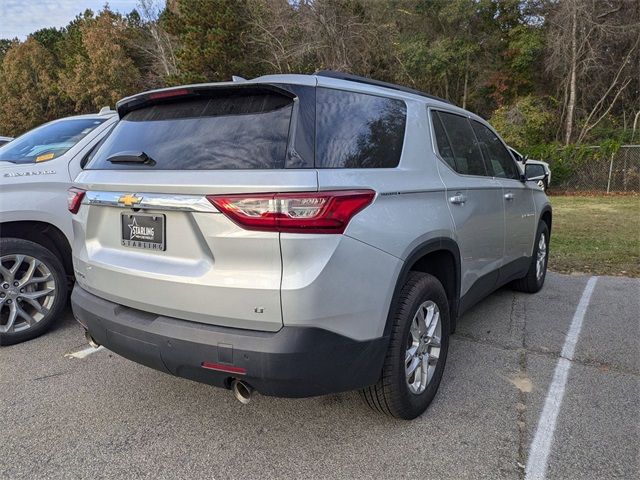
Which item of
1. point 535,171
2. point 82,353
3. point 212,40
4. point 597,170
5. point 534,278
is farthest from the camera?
point 212,40

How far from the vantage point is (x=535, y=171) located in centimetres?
477

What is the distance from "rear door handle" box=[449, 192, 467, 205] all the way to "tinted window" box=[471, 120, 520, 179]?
91cm

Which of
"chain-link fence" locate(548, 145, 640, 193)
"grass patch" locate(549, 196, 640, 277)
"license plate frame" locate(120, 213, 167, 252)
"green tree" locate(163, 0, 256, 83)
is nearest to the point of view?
"license plate frame" locate(120, 213, 167, 252)

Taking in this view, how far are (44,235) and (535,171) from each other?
15.1 feet

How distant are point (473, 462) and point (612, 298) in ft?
11.8

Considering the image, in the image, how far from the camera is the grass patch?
21.3ft

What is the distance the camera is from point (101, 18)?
37.2m

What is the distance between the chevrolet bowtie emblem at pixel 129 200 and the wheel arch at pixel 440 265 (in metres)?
1.36

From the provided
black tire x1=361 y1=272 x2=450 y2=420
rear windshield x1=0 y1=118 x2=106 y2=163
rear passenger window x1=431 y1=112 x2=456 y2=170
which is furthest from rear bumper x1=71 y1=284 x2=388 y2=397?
rear windshield x1=0 y1=118 x2=106 y2=163

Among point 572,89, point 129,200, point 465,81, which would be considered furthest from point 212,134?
point 465,81

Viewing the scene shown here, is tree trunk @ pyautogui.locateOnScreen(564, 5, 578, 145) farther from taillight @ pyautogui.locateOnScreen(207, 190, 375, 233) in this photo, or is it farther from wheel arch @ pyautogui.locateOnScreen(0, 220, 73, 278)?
taillight @ pyautogui.locateOnScreen(207, 190, 375, 233)

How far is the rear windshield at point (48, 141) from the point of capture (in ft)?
14.0

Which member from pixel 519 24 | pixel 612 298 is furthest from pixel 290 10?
pixel 612 298

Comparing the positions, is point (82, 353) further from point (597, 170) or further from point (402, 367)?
point (597, 170)
